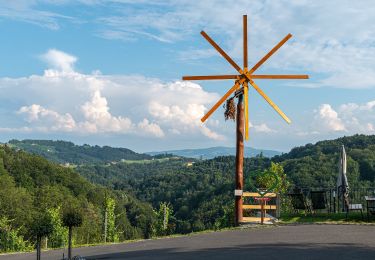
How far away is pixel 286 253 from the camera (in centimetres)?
1218

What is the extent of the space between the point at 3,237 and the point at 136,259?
54.4 meters

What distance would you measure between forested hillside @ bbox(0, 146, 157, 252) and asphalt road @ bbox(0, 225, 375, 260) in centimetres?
3804

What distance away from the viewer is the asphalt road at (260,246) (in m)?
12.2

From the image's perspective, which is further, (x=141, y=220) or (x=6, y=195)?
(x=141, y=220)

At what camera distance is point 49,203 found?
285 ft

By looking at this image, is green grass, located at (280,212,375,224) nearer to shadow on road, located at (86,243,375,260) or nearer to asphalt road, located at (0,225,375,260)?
asphalt road, located at (0,225,375,260)

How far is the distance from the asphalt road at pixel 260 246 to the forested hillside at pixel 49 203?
38.0 metres

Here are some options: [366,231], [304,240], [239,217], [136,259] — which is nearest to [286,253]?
[304,240]

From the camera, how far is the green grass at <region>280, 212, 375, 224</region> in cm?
1916

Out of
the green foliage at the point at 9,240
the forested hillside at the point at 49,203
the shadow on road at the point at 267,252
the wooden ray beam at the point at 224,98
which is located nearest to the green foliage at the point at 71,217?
the shadow on road at the point at 267,252

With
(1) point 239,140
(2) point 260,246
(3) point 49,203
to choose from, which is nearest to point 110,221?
(3) point 49,203

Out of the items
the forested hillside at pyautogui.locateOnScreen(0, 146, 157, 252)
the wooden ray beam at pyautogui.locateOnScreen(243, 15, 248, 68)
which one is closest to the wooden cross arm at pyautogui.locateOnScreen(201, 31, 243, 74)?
the wooden ray beam at pyautogui.locateOnScreen(243, 15, 248, 68)

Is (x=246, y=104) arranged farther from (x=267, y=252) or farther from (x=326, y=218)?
(x=267, y=252)

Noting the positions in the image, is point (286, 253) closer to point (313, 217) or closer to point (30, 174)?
point (313, 217)
